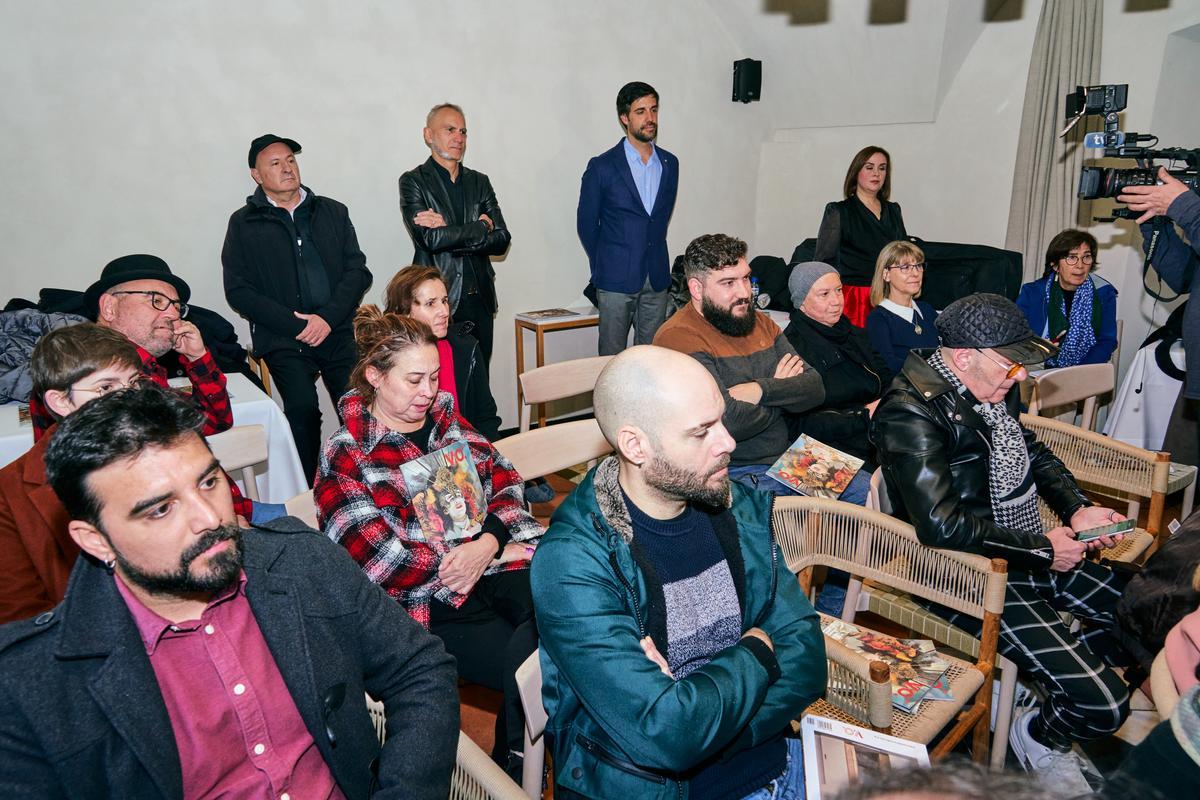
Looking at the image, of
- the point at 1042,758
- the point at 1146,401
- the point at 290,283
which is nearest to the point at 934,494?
the point at 1042,758

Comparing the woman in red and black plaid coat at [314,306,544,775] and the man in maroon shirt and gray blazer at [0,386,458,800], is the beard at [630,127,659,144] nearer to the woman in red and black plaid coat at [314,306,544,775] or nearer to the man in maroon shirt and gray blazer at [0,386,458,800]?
the woman in red and black plaid coat at [314,306,544,775]

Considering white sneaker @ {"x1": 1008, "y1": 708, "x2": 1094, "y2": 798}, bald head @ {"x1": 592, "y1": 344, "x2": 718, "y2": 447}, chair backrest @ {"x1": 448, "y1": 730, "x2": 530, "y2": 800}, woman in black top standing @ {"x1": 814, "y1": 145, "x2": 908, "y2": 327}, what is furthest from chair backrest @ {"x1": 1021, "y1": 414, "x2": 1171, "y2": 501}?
chair backrest @ {"x1": 448, "y1": 730, "x2": 530, "y2": 800}

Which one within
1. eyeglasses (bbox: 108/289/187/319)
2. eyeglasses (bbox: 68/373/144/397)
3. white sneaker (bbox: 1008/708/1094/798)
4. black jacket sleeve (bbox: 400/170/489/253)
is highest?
black jacket sleeve (bbox: 400/170/489/253)

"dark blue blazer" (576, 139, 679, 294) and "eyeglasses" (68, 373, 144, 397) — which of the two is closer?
"eyeglasses" (68, 373, 144, 397)

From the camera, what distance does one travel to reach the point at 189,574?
1230mm

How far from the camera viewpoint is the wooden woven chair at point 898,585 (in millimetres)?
1705

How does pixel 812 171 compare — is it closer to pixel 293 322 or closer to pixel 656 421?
pixel 293 322

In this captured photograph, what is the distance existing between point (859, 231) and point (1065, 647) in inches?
128

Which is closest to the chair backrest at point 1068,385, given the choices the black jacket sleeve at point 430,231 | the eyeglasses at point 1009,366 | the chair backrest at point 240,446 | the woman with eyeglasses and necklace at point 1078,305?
the woman with eyeglasses and necklace at point 1078,305

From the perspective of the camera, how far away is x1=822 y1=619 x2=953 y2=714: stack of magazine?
70.1 inches

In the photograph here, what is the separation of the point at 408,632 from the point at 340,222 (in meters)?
3.08

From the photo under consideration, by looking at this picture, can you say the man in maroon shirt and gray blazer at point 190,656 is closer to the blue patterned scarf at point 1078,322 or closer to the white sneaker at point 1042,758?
the white sneaker at point 1042,758

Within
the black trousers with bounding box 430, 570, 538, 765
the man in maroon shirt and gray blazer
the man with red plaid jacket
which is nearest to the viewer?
the man in maroon shirt and gray blazer

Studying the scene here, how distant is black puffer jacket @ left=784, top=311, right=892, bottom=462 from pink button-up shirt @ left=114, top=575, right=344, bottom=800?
2.37 m
